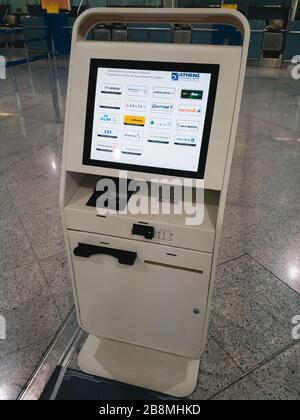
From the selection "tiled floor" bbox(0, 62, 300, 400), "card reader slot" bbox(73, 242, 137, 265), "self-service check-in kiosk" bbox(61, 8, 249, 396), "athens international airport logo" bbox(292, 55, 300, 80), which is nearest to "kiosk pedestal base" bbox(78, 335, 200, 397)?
"tiled floor" bbox(0, 62, 300, 400)

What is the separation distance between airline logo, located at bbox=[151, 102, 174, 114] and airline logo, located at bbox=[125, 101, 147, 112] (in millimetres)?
27

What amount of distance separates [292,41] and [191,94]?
8.13m

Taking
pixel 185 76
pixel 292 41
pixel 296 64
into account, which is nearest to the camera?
pixel 185 76

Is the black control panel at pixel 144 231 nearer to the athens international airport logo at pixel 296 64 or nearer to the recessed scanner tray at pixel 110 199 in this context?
the recessed scanner tray at pixel 110 199

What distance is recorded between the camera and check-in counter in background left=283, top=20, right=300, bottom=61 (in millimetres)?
7164

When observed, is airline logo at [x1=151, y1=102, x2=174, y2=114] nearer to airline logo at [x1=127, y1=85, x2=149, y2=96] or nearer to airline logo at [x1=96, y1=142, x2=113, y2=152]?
airline logo at [x1=127, y1=85, x2=149, y2=96]

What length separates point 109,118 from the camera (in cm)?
94

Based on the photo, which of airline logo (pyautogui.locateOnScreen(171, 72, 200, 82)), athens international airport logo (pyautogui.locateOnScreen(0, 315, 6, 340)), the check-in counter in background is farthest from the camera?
the check-in counter in background

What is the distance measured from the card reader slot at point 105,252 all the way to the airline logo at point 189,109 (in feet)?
1.50

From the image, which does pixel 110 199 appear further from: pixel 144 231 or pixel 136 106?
pixel 136 106

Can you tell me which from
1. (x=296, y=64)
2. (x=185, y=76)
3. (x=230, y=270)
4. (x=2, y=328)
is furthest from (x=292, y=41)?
(x=2, y=328)

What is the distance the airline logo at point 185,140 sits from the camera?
0.89m
